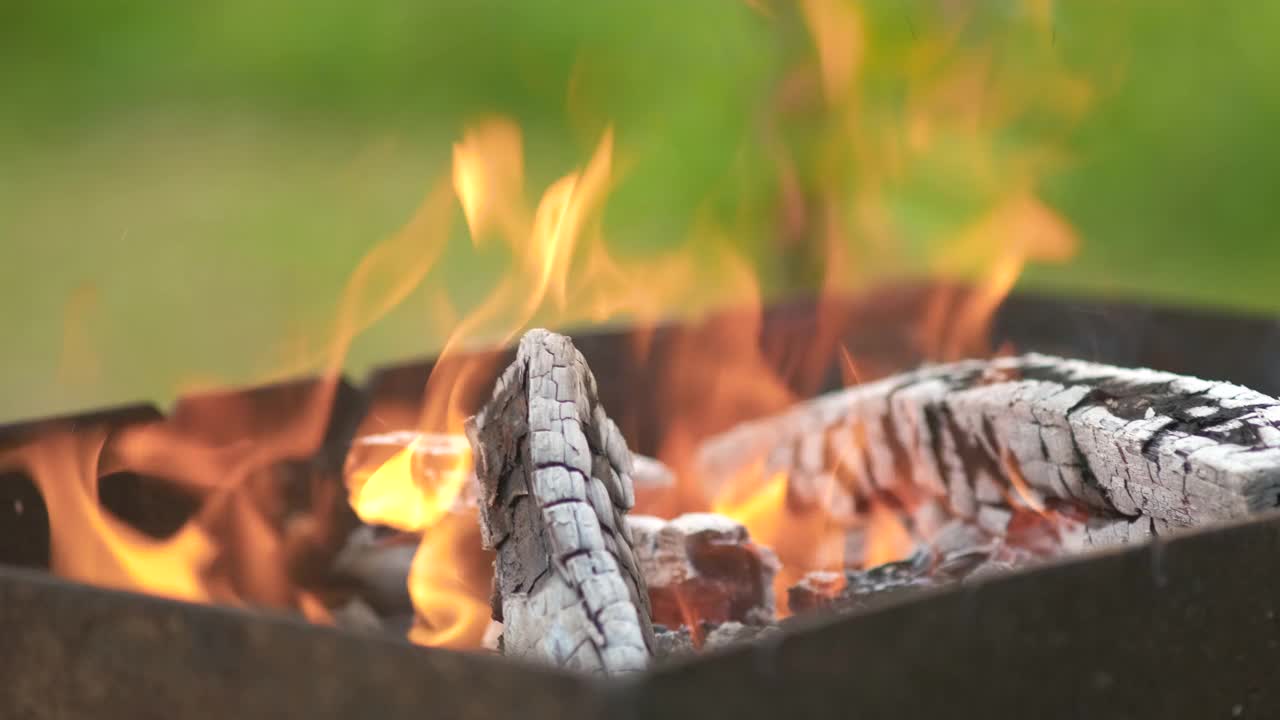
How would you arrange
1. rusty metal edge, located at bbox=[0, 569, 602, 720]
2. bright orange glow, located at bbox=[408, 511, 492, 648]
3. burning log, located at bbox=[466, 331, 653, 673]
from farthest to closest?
bright orange glow, located at bbox=[408, 511, 492, 648], burning log, located at bbox=[466, 331, 653, 673], rusty metal edge, located at bbox=[0, 569, 602, 720]

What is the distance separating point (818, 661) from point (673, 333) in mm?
1259

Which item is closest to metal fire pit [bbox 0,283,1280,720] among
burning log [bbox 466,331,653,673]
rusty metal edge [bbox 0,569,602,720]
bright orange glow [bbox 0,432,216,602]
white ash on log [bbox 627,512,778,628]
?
rusty metal edge [bbox 0,569,602,720]

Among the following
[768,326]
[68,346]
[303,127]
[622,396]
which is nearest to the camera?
[622,396]

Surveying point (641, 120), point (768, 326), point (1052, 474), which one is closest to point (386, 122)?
point (641, 120)

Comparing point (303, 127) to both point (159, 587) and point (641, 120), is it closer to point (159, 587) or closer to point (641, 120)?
point (641, 120)

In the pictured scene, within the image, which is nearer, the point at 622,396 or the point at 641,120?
the point at 622,396

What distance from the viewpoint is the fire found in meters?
1.43

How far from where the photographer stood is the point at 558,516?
0.96 metres

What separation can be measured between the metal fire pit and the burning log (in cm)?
17

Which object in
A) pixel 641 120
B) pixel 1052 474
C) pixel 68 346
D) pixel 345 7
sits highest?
pixel 345 7

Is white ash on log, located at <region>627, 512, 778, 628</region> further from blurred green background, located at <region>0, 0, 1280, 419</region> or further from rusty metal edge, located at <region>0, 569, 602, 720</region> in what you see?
blurred green background, located at <region>0, 0, 1280, 419</region>

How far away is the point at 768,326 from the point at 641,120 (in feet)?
4.46

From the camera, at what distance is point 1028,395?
133 cm

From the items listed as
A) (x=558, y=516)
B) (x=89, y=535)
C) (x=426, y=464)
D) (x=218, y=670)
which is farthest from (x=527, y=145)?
(x=218, y=670)
